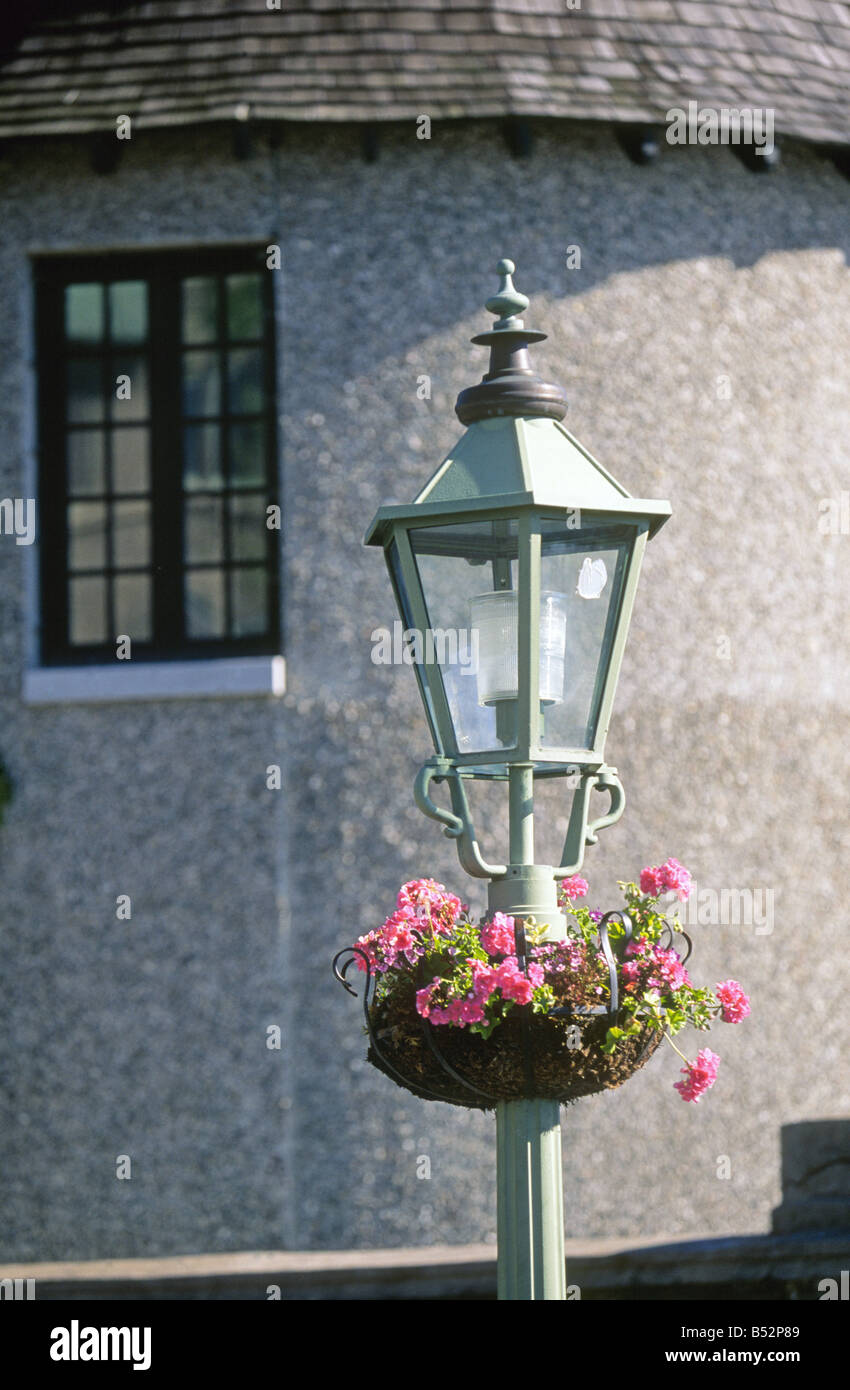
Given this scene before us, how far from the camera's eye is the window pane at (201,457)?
32.7 feet

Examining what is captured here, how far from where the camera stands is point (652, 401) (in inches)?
388

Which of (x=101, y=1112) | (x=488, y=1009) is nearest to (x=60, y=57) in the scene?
(x=101, y=1112)

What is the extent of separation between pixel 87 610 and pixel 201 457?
100 centimetres

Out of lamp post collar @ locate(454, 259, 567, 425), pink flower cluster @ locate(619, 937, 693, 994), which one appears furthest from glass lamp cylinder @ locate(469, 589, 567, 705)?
pink flower cluster @ locate(619, 937, 693, 994)

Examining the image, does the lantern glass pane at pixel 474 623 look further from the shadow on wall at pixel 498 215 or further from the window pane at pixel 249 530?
the window pane at pixel 249 530

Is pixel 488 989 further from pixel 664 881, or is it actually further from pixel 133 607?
pixel 133 607

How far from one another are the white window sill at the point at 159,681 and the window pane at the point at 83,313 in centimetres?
184

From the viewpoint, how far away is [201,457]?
9.99 meters

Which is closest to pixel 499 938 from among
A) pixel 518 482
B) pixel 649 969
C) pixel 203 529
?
pixel 649 969

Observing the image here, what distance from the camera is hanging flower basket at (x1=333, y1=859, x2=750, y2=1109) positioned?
4414 millimetres

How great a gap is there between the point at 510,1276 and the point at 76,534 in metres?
6.39

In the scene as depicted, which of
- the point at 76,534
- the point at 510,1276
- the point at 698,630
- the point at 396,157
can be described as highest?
the point at 396,157
